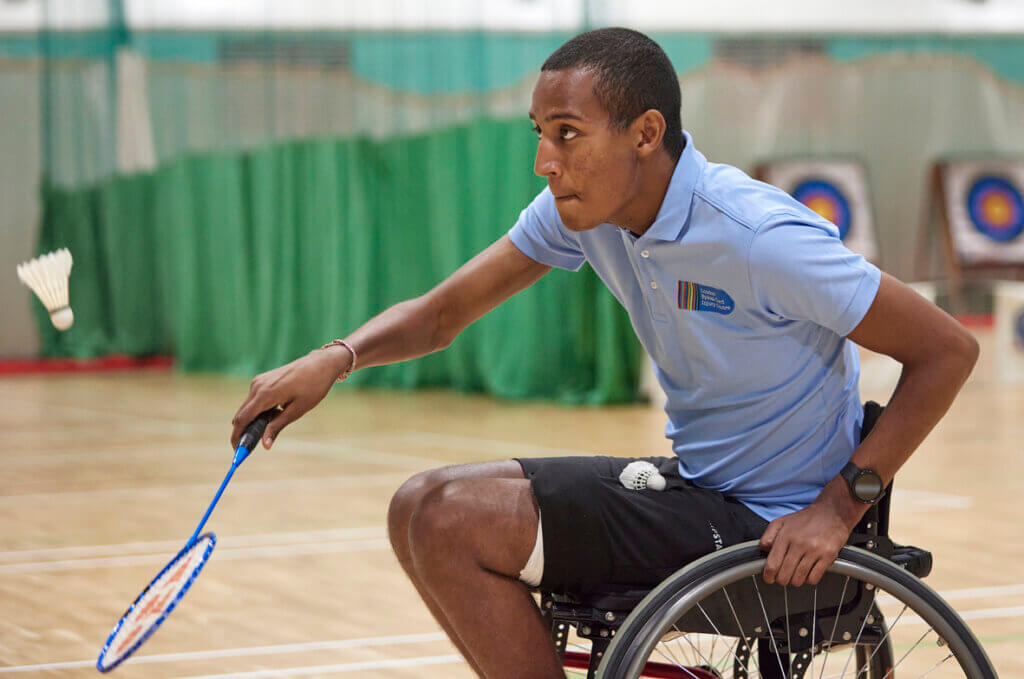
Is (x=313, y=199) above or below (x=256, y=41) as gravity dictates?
below

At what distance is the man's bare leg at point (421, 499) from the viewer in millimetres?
1398

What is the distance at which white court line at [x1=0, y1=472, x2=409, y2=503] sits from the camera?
395cm

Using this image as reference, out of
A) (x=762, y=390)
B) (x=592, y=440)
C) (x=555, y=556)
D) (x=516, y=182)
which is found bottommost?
(x=592, y=440)

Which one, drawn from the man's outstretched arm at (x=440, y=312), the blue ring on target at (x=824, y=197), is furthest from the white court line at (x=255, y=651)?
the blue ring on target at (x=824, y=197)

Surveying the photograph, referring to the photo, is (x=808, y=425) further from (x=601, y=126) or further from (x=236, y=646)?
(x=236, y=646)

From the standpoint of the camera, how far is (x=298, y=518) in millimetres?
3531

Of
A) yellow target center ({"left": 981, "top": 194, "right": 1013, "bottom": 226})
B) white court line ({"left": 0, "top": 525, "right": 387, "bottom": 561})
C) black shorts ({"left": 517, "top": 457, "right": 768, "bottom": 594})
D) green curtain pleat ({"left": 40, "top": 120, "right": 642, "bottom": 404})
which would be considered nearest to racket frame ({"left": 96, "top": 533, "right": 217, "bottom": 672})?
black shorts ({"left": 517, "top": 457, "right": 768, "bottom": 594})

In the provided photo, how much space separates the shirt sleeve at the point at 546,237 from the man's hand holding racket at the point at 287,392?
29 cm

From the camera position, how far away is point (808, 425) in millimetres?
1416

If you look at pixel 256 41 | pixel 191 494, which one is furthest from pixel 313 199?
pixel 191 494

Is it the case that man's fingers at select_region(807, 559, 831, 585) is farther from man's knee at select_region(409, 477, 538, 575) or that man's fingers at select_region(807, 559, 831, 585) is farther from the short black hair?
the short black hair

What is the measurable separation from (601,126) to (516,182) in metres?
5.15

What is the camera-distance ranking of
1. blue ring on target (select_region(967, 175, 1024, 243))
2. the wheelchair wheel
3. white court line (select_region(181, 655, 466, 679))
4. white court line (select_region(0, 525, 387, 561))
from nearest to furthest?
1. the wheelchair wheel
2. white court line (select_region(181, 655, 466, 679))
3. white court line (select_region(0, 525, 387, 561))
4. blue ring on target (select_region(967, 175, 1024, 243))

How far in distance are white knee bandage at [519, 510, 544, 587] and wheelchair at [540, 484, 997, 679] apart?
0.04m
